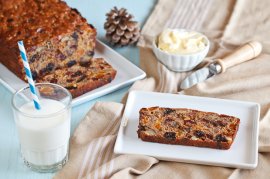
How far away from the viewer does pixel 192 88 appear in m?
2.54

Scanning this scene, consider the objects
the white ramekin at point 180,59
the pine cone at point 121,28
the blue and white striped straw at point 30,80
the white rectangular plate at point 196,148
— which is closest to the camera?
the blue and white striped straw at point 30,80

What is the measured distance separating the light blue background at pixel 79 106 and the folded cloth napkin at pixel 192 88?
0.25ft

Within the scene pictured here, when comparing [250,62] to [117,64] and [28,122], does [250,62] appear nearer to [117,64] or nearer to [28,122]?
[117,64]

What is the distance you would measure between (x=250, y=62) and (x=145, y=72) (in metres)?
0.49

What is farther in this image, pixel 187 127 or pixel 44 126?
pixel 187 127

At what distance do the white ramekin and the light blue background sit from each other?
17 cm

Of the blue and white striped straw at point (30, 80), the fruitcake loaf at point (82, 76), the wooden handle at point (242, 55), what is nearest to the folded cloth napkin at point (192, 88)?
the wooden handle at point (242, 55)

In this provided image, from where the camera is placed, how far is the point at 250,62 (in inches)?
108

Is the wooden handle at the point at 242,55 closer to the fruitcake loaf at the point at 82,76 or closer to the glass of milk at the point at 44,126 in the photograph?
the fruitcake loaf at the point at 82,76

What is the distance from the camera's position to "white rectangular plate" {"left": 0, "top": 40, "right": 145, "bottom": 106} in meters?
2.51

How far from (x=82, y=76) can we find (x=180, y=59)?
44cm

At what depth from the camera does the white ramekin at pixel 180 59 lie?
263cm

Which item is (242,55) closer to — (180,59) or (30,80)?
(180,59)

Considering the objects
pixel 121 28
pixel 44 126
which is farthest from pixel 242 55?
pixel 44 126
